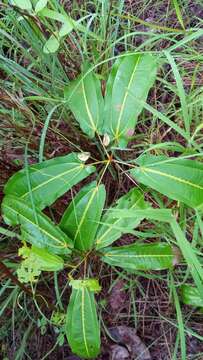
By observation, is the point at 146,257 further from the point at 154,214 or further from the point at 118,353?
the point at 118,353

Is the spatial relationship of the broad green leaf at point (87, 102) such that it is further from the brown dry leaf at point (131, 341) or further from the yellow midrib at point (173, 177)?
the brown dry leaf at point (131, 341)

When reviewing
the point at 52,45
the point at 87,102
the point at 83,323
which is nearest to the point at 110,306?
the point at 83,323

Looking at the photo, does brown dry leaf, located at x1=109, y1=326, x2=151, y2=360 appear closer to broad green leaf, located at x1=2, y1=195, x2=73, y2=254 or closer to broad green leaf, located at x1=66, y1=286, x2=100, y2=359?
broad green leaf, located at x1=66, y1=286, x2=100, y2=359

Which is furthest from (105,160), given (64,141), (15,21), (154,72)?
(15,21)

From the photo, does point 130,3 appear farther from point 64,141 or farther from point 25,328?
point 25,328

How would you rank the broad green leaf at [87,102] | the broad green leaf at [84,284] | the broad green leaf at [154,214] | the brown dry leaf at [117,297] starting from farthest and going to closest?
the brown dry leaf at [117,297]
the broad green leaf at [87,102]
the broad green leaf at [84,284]
the broad green leaf at [154,214]

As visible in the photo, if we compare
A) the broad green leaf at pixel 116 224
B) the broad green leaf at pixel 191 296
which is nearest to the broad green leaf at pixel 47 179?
the broad green leaf at pixel 116 224
